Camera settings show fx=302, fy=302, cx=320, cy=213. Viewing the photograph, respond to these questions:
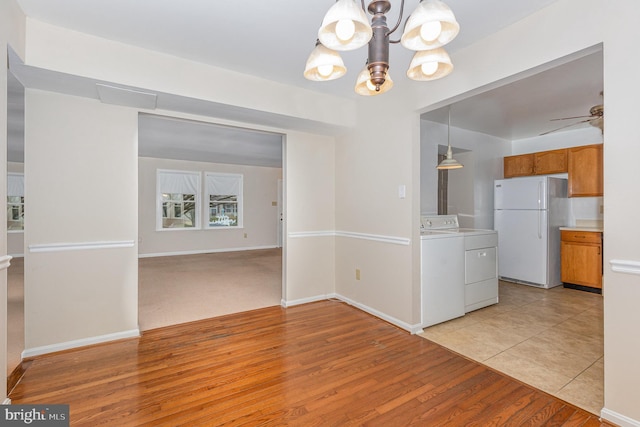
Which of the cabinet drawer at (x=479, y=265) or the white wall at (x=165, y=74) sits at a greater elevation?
the white wall at (x=165, y=74)

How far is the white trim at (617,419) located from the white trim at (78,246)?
11.7 feet

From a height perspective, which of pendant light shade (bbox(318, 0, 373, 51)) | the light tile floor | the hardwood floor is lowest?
the hardwood floor

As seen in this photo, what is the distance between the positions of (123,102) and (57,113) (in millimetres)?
493

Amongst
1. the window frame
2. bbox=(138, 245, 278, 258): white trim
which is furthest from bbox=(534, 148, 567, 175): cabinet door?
the window frame

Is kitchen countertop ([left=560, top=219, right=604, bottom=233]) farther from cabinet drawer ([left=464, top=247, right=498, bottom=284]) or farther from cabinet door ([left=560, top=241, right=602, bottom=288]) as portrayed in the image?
cabinet drawer ([left=464, top=247, right=498, bottom=284])

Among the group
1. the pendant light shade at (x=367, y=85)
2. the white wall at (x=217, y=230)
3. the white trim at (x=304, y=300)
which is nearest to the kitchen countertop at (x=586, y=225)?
the white trim at (x=304, y=300)

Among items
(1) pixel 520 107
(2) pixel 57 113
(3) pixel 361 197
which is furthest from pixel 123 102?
(1) pixel 520 107

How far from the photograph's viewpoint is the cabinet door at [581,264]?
13.6 ft

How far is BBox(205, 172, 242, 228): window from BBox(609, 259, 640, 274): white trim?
7717mm

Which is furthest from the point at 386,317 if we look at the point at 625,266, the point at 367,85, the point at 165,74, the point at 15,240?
the point at 15,240

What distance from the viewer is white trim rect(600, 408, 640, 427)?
158 cm

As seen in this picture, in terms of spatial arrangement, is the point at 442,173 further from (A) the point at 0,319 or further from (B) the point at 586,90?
(A) the point at 0,319

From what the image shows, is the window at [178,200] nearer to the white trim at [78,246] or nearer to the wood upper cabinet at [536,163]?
the white trim at [78,246]

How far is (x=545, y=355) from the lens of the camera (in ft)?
7.91
